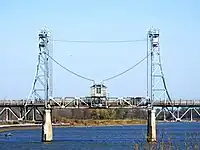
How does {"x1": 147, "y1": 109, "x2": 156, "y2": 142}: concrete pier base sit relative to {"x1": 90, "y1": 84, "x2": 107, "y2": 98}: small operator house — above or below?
below

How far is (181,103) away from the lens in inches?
4220

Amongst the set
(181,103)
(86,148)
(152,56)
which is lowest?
(86,148)

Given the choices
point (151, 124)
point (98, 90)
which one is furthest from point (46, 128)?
point (151, 124)

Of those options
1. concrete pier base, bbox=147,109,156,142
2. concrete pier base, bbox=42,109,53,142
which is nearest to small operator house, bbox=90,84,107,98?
concrete pier base, bbox=42,109,53,142

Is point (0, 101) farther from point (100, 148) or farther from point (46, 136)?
point (100, 148)

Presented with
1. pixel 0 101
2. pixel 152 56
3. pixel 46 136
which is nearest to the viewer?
pixel 46 136

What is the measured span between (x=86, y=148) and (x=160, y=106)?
2359 cm

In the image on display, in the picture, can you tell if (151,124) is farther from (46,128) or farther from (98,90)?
(46,128)

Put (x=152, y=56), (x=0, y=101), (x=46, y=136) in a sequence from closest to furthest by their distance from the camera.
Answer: (x=46, y=136), (x=152, y=56), (x=0, y=101)

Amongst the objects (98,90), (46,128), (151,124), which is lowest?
(46,128)

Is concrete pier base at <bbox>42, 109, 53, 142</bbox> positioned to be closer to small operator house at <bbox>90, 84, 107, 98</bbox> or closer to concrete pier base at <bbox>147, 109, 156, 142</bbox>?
small operator house at <bbox>90, 84, 107, 98</bbox>

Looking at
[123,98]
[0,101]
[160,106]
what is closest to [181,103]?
[160,106]

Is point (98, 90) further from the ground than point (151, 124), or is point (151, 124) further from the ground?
point (98, 90)

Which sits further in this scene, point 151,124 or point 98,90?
point 98,90
